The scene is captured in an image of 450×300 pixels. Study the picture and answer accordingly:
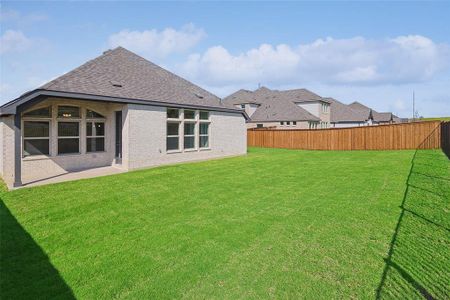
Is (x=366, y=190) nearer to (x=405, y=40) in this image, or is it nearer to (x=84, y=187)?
(x=84, y=187)

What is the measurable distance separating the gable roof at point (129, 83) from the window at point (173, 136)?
3.99ft

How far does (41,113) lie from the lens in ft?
36.8

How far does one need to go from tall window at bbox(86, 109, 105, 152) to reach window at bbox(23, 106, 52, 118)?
1.56 m

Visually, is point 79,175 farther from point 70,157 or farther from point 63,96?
point 63,96

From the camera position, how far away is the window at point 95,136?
1278 centimetres

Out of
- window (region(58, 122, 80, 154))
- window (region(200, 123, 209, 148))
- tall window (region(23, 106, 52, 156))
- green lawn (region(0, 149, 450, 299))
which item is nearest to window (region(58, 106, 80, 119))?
window (region(58, 122, 80, 154))

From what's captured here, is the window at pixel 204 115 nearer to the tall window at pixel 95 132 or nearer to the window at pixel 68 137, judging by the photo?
the tall window at pixel 95 132

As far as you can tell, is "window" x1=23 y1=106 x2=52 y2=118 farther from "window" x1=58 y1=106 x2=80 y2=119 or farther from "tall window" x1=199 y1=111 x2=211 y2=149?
"tall window" x1=199 y1=111 x2=211 y2=149

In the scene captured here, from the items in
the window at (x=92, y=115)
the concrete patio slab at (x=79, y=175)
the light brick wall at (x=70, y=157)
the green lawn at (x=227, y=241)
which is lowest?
the green lawn at (x=227, y=241)

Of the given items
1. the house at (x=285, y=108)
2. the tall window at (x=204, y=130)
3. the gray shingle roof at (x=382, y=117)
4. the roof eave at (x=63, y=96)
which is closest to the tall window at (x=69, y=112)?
the roof eave at (x=63, y=96)

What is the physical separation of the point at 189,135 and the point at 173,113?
5.63ft

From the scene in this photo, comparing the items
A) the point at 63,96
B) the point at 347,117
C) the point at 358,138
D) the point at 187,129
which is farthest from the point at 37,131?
the point at 347,117

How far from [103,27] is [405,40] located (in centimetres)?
2094

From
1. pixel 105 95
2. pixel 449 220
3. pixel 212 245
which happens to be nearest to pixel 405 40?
pixel 449 220
